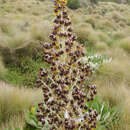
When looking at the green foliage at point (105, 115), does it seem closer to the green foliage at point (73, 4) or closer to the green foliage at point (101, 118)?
the green foliage at point (101, 118)

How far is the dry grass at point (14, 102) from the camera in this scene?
9.37 ft

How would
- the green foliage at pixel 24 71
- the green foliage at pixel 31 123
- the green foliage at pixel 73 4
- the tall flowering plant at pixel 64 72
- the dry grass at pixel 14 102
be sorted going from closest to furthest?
1. the tall flowering plant at pixel 64 72
2. the green foliage at pixel 31 123
3. the dry grass at pixel 14 102
4. the green foliage at pixel 24 71
5. the green foliage at pixel 73 4

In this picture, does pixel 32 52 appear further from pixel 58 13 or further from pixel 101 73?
pixel 58 13

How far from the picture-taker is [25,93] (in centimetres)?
321

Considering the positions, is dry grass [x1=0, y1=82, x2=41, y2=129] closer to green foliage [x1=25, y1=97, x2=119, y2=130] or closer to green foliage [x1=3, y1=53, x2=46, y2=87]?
green foliage [x1=25, y1=97, x2=119, y2=130]

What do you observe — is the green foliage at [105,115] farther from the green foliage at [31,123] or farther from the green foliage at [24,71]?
the green foliage at [24,71]

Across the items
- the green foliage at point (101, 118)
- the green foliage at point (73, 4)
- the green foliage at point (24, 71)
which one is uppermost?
the green foliage at point (73, 4)

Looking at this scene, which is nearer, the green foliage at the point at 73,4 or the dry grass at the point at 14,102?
the dry grass at the point at 14,102

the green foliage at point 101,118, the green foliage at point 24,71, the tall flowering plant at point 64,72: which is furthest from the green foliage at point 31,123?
the green foliage at point 24,71

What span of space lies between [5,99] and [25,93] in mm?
296

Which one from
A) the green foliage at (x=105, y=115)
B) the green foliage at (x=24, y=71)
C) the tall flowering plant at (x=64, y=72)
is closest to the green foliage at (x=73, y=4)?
the green foliage at (x=24, y=71)

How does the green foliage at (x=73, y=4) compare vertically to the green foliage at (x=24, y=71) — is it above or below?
above

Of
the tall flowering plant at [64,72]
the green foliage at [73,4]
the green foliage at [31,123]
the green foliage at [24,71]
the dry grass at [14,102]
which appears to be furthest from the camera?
the green foliage at [73,4]

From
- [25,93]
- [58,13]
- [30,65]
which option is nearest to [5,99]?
[25,93]
